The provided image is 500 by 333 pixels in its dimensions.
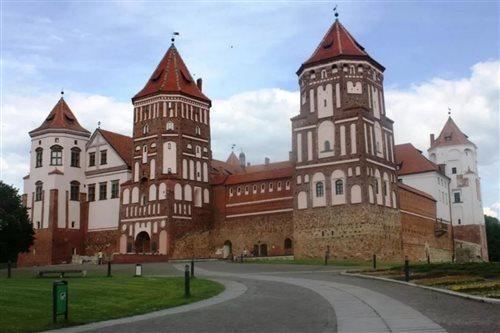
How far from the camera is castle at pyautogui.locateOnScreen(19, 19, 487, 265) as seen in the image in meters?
53.9

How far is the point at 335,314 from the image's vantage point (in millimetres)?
15312

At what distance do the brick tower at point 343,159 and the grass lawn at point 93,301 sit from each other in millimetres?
27991

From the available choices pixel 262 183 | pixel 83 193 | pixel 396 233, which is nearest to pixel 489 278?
pixel 396 233

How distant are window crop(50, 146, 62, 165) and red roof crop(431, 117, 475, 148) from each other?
5094 cm

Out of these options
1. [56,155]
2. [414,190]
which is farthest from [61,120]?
[414,190]

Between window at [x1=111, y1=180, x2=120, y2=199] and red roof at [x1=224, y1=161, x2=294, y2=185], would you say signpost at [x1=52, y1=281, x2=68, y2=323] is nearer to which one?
red roof at [x1=224, y1=161, x2=294, y2=185]

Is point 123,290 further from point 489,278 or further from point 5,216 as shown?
point 5,216

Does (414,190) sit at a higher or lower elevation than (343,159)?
lower

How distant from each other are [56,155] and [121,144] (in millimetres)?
7387

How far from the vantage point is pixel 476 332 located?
11750mm

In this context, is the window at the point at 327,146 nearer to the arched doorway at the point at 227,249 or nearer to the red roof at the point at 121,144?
the arched doorway at the point at 227,249

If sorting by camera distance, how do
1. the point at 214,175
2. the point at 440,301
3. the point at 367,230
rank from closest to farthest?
the point at 440,301 < the point at 367,230 < the point at 214,175

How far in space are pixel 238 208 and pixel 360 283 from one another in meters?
38.8

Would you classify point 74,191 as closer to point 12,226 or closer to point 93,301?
point 12,226
